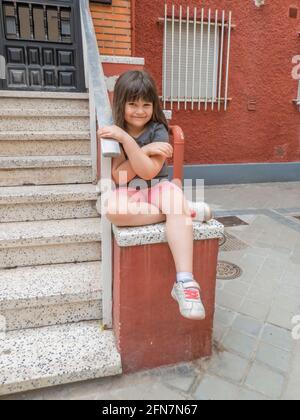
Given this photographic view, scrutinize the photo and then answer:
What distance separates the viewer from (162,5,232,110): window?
17.1 feet

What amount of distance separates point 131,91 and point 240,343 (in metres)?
1.48

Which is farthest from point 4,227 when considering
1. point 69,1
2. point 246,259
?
point 69,1

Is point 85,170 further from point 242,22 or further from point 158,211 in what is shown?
point 242,22

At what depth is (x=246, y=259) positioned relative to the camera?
3.07 meters

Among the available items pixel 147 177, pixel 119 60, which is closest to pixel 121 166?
pixel 147 177

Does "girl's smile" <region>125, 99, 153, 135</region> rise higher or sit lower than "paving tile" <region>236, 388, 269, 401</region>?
higher

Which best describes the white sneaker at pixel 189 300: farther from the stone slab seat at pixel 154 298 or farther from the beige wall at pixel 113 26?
the beige wall at pixel 113 26

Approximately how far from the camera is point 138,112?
5.50ft

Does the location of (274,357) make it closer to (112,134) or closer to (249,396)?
(249,396)

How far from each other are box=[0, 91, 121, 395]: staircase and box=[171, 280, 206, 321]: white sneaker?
48cm

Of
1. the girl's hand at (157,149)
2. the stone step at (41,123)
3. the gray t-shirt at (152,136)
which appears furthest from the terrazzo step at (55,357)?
the stone step at (41,123)

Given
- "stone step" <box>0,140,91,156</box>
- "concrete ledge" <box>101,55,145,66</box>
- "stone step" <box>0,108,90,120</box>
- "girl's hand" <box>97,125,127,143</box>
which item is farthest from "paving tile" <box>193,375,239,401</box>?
"concrete ledge" <box>101,55,145,66</box>

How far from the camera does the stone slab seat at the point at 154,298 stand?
63.1 inches

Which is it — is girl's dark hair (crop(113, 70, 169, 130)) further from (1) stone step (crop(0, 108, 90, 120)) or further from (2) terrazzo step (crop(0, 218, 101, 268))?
(1) stone step (crop(0, 108, 90, 120))
